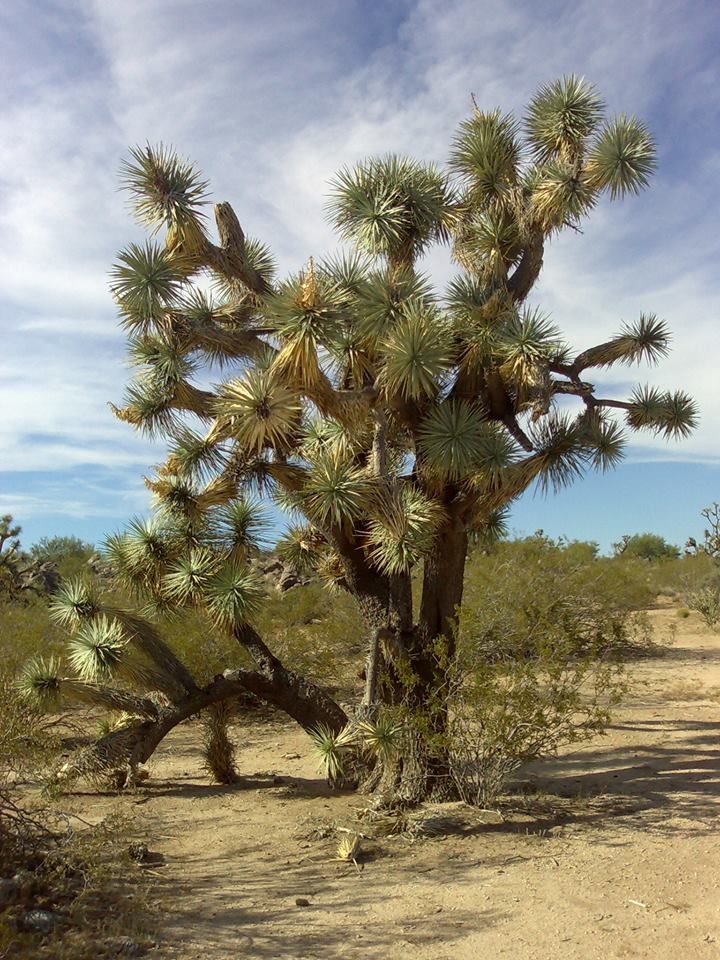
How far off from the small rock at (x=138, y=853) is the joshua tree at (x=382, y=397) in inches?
68.4

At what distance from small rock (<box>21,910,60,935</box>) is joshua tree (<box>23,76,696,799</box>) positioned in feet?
9.56

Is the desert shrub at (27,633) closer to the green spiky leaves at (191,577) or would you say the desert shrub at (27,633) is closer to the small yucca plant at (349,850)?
the green spiky leaves at (191,577)

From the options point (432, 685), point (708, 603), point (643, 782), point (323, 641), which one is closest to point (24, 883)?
point (432, 685)

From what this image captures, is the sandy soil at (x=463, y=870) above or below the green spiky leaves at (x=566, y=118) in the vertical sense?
below

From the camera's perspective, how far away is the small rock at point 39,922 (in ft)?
15.9

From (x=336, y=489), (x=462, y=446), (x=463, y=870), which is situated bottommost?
(x=463, y=870)

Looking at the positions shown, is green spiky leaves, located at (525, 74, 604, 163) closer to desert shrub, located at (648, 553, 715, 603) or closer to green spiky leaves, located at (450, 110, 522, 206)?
green spiky leaves, located at (450, 110, 522, 206)

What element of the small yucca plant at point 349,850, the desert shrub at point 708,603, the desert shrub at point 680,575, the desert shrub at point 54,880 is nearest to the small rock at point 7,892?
the desert shrub at point 54,880

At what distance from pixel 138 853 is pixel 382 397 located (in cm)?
400

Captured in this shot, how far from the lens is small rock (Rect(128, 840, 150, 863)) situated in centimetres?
637

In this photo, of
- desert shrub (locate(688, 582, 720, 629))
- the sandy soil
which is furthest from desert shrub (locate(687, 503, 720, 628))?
the sandy soil

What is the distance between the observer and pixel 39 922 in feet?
16.0

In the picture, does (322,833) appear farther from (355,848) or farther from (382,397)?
(382,397)

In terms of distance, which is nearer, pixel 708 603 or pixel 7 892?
pixel 7 892
